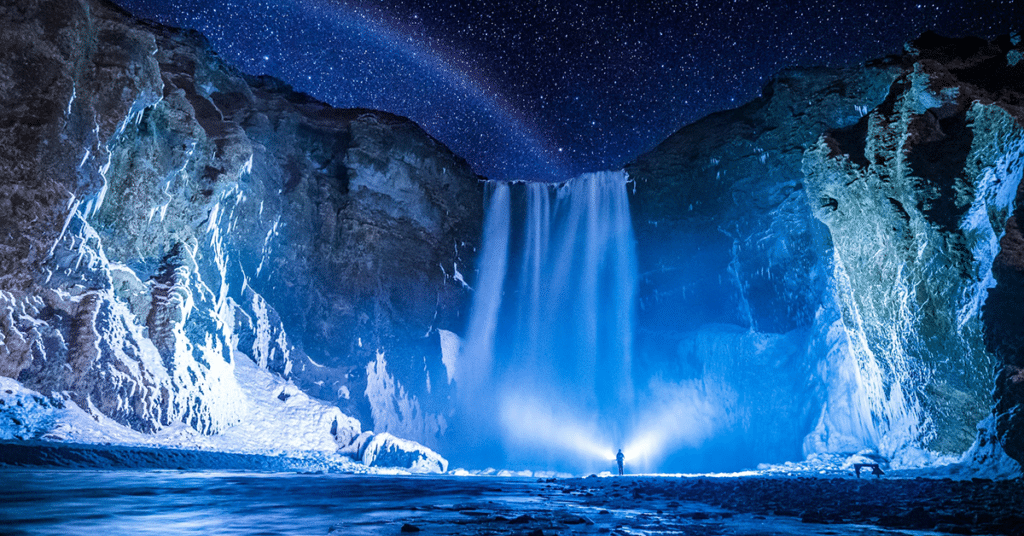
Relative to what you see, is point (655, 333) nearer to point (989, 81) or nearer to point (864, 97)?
point (864, 97)

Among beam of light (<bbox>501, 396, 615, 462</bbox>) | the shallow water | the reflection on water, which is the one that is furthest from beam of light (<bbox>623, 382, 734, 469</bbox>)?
the reflection on water

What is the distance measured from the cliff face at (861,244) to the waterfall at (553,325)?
2.12m

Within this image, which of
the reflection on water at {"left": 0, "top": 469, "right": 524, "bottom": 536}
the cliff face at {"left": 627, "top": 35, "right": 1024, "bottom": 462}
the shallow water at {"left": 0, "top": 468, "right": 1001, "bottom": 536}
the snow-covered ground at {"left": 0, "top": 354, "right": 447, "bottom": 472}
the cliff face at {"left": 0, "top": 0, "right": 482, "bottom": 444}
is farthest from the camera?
the cliff face at {"left": 0, "top": 0, "right": 482, "bottom": 444}

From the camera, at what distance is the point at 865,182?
16500mm

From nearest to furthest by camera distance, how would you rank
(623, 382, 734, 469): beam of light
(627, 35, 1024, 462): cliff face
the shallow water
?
the shallow water, (627, 35, 1024, 462): cliff face, (623, 382, 734, 469): beam of light

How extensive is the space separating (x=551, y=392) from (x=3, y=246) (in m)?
24.9

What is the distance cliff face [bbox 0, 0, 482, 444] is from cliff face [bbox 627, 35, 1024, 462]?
1252cm

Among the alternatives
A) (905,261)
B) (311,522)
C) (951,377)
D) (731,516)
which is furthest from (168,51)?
(951,377)

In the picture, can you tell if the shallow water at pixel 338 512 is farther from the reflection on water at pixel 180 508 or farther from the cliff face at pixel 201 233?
the cliff face at pixel 201 233

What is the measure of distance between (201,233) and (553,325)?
18917 millimetres

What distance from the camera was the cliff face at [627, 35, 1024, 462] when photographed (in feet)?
40.4

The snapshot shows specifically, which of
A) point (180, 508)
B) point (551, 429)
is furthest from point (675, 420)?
point (180, 508)

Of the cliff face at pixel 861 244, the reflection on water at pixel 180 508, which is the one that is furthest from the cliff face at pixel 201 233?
the cliff face at pixel 861 244

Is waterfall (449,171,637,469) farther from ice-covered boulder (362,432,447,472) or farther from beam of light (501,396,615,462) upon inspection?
ice-covered boulder (362,432,447,472)
